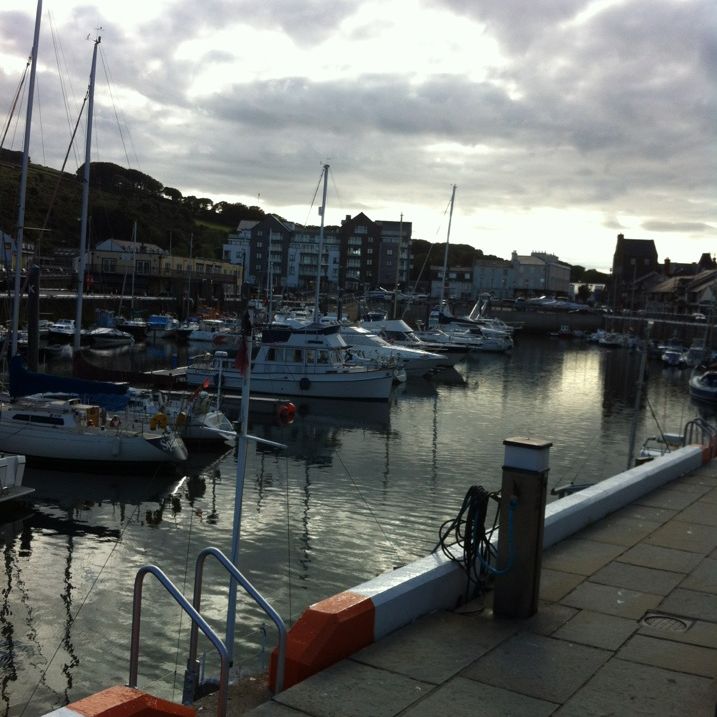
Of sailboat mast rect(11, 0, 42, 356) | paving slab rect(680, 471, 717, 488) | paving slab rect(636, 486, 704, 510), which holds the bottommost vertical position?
paving slab rect(636, 486, 704, 510)

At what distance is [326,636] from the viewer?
6.02 meters

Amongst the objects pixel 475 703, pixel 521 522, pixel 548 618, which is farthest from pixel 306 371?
pixel 475 703

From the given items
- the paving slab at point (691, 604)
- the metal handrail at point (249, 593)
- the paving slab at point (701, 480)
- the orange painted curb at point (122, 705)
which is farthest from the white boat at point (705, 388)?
the orange painted curb at point (122, 705)

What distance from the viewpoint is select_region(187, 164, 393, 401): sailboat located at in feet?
137

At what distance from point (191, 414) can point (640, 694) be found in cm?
2348

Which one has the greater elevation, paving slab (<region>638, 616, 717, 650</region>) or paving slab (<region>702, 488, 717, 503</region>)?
paving slab (<region>702, 488, 717, 503</region>)

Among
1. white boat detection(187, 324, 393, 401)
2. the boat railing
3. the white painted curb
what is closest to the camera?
the white painted curb

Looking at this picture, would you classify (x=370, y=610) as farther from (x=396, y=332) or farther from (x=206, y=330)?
(x=206, y=330)

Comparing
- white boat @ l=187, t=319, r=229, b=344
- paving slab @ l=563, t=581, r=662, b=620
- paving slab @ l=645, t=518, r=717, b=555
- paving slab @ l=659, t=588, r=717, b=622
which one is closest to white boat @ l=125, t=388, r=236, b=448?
paving slab @ l=645, t=518, r=717, b=555

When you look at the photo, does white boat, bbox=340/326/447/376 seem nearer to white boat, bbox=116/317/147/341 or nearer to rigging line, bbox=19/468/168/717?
white boat, bbox=116/317/147/341

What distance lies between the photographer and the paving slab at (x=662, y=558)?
29.2 feet

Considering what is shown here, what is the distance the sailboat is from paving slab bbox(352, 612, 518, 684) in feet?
114

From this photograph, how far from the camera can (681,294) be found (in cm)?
12812

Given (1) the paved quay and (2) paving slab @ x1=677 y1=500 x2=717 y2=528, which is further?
(2) paving slab @ x1=677 y1=500 x2=717 y2=528
